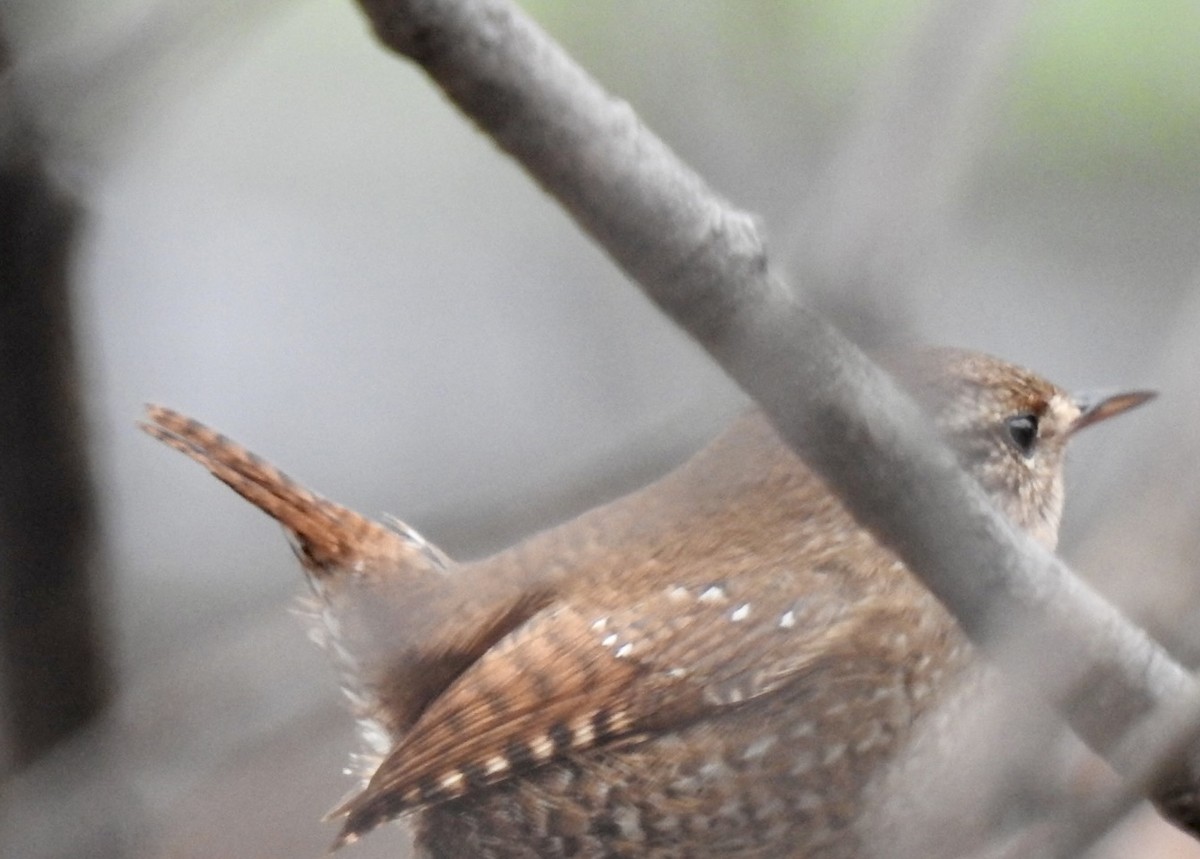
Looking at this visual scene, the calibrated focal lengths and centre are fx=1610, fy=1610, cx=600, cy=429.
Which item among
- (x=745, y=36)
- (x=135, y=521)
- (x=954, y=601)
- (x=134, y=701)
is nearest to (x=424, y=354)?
(x=135, y=521)

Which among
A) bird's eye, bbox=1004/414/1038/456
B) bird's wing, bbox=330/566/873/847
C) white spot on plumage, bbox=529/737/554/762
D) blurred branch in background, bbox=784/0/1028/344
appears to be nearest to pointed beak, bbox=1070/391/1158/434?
bird's eye, bbox=1004/414/1038/456

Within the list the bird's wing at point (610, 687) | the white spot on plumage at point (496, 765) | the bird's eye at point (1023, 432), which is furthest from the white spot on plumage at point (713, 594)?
the bird's eye at point (1023, 432)

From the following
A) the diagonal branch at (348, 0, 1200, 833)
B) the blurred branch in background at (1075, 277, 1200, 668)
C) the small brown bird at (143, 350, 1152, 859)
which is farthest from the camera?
the small brown bird at (143, 350, 1152, 859)

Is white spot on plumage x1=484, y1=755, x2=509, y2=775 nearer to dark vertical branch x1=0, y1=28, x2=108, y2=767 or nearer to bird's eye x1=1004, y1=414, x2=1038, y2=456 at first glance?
dark vertical branch x1=0, y1=28, x2=108, y2=767

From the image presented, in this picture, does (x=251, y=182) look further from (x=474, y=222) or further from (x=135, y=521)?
(x=135, y=521)

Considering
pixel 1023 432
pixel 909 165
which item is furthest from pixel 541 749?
pixel 909 165

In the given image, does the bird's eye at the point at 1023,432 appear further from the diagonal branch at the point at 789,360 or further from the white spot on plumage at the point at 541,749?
the diagonal branch at the point at 789,360

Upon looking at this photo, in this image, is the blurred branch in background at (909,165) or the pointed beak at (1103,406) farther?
the pointed beak at (1103,406)
